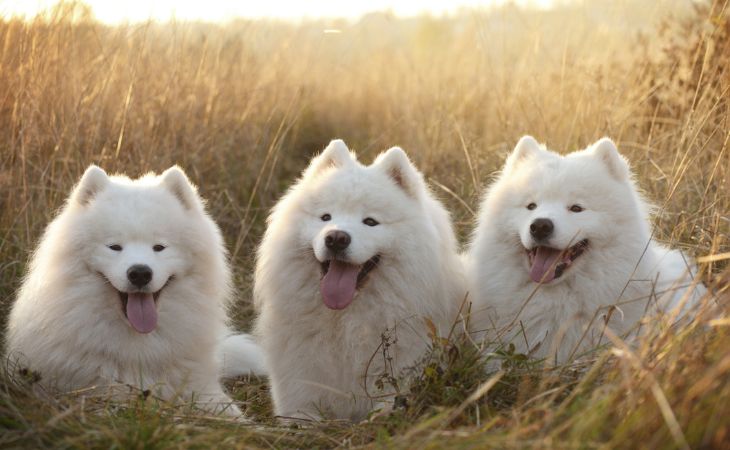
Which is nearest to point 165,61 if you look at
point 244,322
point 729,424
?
point 244,322

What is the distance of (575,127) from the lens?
6.72 meters

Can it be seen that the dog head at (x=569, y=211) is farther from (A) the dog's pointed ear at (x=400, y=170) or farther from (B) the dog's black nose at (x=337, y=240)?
(B) the dog's black nose at (x=337, y=240)

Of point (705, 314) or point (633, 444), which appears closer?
point (633, 444)

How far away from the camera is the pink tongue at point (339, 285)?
4062 mm

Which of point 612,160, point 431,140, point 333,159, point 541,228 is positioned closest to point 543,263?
point 541,228

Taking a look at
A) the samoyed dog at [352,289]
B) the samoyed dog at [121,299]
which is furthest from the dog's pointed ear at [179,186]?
the samoyed dog at [352,289]

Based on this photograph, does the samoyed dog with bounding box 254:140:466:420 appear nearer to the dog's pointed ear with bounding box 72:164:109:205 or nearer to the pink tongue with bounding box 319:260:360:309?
the pink tongue with bounding box 319:260:360:309

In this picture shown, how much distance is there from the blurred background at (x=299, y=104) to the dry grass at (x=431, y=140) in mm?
23

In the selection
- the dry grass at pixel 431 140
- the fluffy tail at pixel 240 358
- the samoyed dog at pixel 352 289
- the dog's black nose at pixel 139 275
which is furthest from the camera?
the fluffy tail at pixel 240 358

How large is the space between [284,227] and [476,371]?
133 cm

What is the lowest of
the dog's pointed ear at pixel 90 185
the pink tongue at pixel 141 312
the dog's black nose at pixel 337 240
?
the pink tongue at pixel 141 312

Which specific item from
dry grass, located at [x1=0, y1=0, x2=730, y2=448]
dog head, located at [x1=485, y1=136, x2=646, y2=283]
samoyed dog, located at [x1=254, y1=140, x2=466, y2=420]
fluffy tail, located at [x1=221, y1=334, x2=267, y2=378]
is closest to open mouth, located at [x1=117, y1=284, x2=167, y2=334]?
dry grass, located at [x1=0, y1=0, x2=730, y2=448]

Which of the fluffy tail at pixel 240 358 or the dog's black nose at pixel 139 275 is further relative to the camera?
Result: the fluffy tail at pixel 240 358

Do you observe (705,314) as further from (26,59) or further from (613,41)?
(613,41)
